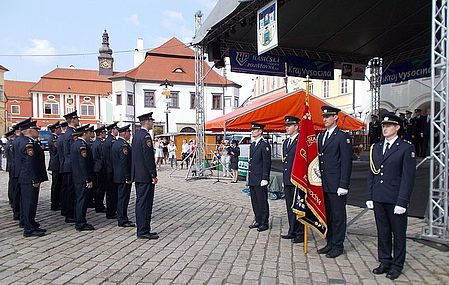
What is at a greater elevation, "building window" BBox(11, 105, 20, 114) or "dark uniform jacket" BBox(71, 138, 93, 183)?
"building window" BBox(11, 105, 20, 114)

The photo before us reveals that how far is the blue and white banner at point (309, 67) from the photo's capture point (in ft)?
51.6

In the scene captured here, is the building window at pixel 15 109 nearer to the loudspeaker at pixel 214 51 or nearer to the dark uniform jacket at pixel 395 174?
the loudspeaker at pixel 214 51

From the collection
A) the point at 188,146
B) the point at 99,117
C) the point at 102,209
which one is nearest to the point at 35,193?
the point at 102,209

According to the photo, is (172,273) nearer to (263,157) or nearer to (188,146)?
(263,157)

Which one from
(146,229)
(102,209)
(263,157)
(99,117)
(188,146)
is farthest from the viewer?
(99,117)

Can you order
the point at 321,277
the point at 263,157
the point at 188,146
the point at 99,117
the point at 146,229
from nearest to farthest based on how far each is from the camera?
the point at 321,277
the point at 146,229
the point at 263,157
the point at 188,146
the point at 99,117

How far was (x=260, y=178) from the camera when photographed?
283 inches

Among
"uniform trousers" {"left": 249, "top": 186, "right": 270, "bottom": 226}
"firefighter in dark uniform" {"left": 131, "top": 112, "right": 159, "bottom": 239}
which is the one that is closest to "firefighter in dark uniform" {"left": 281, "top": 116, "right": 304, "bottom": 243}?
"uniform trousers" {"left": 249, "top": 186, "right": 270, "bottom": 226}

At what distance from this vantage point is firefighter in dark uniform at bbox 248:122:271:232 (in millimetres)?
7156

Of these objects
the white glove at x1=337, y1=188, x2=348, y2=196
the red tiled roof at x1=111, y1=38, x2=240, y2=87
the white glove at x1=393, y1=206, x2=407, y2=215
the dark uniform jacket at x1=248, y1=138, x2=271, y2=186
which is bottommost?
the white glove at x1=393, y1=206, x2=407, y2=215

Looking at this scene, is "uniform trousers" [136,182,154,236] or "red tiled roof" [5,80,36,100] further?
"red tiled roof" [5,80,36,100]

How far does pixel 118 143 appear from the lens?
776 centimetres

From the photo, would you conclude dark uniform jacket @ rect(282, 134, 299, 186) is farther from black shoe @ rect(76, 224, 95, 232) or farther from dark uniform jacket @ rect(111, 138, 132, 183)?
black shoe @ rect(76, 224, 95, 232)

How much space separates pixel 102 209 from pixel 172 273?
473cm
